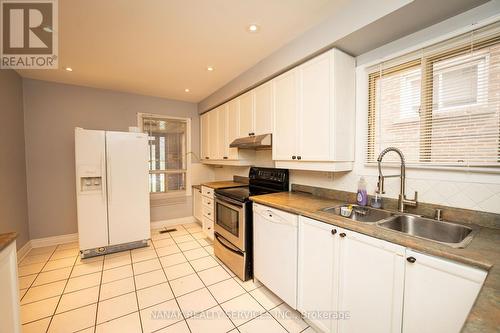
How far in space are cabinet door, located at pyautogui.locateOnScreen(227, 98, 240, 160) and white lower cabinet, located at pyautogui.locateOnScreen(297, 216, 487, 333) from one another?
181cm

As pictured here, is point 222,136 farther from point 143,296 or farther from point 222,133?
point 143,296

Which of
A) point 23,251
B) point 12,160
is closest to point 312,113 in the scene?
point 12,160

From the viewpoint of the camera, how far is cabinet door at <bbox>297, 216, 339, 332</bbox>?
146 centimetres

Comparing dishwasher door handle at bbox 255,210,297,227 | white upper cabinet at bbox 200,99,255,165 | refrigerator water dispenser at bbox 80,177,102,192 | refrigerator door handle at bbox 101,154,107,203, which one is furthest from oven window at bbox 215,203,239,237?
refrigerator water dispenser at bbox 80,177,102,192

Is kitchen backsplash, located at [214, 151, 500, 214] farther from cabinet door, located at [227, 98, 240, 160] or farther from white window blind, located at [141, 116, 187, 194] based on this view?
white window blind, located at [141, 116, 187, 194]

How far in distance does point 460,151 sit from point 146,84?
384 cm

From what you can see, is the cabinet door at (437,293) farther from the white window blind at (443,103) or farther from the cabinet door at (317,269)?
the white window blind at (443,103)

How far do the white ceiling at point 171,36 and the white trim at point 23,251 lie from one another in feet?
7.98

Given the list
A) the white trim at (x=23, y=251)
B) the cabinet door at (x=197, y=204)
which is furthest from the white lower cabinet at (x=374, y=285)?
the white trim at (x=23, y=251)

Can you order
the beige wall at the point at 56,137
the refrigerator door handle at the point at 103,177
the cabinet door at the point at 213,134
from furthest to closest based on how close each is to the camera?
the cabinet door at the point at 213,134
the beige wall at the point at 56,137
the refrigerator door handle at the point at 103,177

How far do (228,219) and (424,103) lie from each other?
2.20m

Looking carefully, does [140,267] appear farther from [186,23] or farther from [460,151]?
[460,151]

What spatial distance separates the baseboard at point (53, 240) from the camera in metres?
3.09

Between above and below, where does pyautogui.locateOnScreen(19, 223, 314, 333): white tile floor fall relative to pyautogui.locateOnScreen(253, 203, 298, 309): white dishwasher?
below
